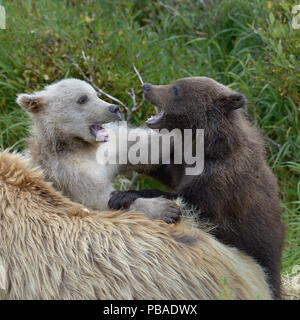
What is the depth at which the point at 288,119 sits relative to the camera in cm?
660

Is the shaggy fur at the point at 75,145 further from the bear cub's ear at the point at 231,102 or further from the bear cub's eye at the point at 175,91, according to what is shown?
the bear cub's ear at the point at 231,102

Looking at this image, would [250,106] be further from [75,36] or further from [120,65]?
[75,36]

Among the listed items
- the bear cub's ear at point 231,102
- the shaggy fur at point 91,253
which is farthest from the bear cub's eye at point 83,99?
the bear cub's ear at point 231,102

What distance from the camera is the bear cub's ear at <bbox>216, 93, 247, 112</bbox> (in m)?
4.30

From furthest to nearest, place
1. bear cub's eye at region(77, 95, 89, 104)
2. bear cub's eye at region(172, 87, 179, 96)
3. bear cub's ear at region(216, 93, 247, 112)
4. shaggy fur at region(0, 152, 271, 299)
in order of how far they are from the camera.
→ bear cub's eye at region(172, 87, 179, 96) → bear cub's ear at region(216, 93, 247, 112) → bear cub's eye at region(77, 95, 89, 104) → shaggy fur at region(0, 152, 271, 299)

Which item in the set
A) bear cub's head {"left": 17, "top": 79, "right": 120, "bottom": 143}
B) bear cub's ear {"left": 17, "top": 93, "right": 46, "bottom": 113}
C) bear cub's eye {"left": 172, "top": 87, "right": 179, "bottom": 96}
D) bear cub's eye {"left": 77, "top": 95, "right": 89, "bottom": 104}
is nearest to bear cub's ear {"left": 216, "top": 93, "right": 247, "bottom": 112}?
bear cub's eye {"left": 172, "top": 87, "right": 179, "bottom": 96}

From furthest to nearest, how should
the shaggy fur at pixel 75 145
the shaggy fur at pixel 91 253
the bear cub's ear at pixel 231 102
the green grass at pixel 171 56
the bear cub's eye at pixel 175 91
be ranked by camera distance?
the green grass at pixel 171 56 → the bear cub's eye at pixel 175 91 → the bear cub's ear at pixel 231 102 → the shaggy fur at pixel 75 145 → the shaggy fur at pixel 91 253

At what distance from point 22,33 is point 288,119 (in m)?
2.82

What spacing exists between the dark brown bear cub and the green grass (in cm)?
145

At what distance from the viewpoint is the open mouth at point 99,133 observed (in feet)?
13.3

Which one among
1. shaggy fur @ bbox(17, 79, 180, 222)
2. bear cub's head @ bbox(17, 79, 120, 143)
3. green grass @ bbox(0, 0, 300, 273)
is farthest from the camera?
green grass @ bbox(0, 0, 300, 273)

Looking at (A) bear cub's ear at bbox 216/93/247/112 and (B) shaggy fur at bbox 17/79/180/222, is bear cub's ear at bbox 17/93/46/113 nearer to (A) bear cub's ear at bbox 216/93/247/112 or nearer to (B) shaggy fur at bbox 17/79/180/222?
(B) shaggy fur at bbox 17/79/180/222

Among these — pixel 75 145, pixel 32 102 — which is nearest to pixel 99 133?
pixel 75 145

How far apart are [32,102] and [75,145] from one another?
0.38m
